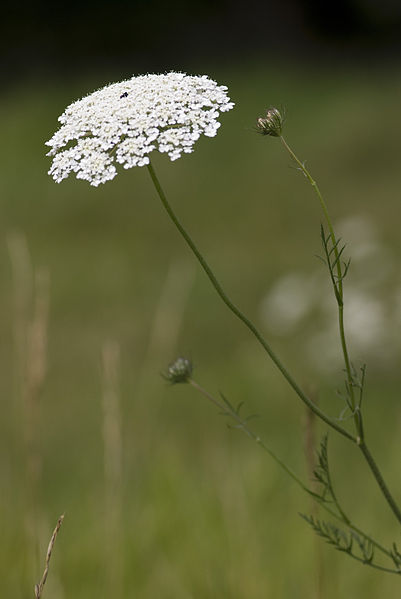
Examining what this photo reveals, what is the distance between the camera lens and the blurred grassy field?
3.66 meters

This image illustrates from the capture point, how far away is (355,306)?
21.1 feet

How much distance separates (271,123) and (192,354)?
20.0 feet

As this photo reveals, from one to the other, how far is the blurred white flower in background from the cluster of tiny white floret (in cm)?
457

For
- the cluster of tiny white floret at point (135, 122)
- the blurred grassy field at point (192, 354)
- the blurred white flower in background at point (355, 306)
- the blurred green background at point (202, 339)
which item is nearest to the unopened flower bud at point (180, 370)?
the blurred green background at point (202, 339)

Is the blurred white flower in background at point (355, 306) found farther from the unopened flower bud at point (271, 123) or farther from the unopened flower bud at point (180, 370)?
the unopened flower bud at point (271, 123)

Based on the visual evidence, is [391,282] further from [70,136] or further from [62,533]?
[70,136]

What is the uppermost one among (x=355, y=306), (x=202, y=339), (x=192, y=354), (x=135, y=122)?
(x=202, y=339)

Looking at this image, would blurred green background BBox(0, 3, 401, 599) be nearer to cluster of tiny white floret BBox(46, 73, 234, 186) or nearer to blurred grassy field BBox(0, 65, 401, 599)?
blurred grassy field BBox(0, 65, 401, 599)

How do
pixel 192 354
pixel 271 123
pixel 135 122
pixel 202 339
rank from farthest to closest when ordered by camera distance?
pixel 202 339, pixel 192 354, pixel 271 123, pixel 135 122

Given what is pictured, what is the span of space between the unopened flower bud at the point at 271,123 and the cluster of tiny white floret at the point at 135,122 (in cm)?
10

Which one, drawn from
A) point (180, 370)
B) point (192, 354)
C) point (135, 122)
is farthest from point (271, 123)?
point (192, 354)

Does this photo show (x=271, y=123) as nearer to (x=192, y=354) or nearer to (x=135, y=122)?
(x=135, y=122)

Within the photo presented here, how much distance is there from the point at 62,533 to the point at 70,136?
10.1 ft

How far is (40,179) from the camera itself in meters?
13.4
